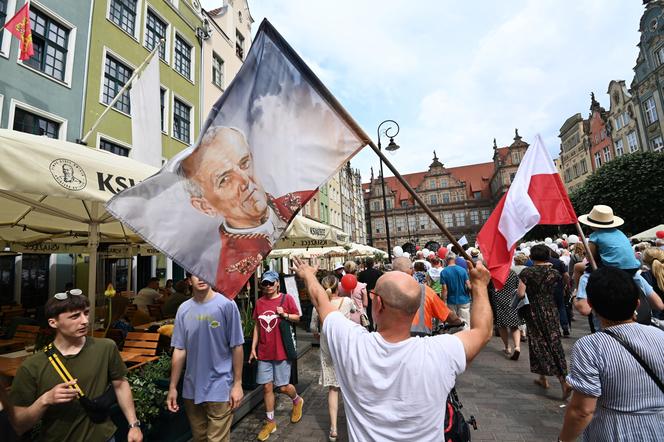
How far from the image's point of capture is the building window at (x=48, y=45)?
37.3 ft

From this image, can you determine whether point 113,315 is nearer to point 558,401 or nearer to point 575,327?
point 558,401

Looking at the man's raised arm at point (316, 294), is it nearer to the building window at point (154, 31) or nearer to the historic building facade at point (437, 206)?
the building window at point (154, 31)

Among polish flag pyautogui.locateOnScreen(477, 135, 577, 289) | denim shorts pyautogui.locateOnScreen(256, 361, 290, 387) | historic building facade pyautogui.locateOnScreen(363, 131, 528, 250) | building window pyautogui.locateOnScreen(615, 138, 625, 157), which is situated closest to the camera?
polish flag pyautogui.locateOnScreen(477, 135, 577, 289)

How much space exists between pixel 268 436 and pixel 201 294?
6.50 ft

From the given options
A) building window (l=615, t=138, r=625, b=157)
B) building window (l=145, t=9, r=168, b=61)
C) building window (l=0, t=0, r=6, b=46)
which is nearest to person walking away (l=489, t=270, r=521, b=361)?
building window (l=0, t=0, r=6, b=46)

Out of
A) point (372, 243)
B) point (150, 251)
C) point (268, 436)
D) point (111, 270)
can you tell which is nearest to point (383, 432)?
point (268, 436)

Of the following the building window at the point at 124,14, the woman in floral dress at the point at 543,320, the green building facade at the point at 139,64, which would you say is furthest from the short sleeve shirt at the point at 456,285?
the building window at the point at 124,14

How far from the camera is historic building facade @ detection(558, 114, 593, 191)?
44531 millimetres

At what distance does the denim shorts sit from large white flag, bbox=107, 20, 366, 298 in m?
2.69

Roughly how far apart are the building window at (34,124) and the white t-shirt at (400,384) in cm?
1341

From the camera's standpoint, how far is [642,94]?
33.2 meters

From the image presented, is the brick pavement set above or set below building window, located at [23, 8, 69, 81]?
below

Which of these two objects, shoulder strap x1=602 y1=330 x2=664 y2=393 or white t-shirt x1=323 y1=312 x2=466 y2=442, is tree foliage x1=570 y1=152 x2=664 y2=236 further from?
white t-shirt x1=323 y1=312 x2=466 y2=442

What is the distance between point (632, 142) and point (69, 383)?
1869 inches
